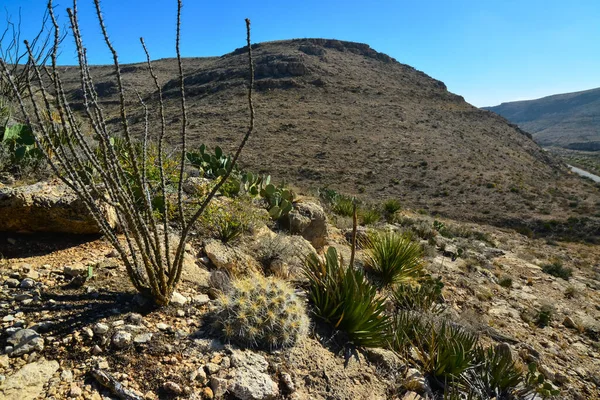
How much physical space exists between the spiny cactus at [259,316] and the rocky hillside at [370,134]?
14837mm

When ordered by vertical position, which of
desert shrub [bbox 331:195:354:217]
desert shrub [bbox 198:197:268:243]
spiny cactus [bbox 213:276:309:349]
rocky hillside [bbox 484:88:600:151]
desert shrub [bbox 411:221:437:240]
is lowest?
desert shrub [bbox 411:221:437:240]

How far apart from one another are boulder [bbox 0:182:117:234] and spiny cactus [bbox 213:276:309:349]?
182 cm

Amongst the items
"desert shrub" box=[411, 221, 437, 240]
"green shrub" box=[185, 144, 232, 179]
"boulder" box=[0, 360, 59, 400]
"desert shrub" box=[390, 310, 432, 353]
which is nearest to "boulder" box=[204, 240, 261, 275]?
"desert shrub" box=[390, 310, 432, 353]

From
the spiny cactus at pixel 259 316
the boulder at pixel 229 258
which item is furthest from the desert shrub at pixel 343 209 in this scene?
the spiny cactus at pixel 259 316

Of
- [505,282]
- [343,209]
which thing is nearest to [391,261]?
[505,282]

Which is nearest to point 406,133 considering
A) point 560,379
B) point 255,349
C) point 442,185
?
point 442,185

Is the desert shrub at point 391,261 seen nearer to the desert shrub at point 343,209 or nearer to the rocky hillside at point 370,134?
the desert shrub at point 343,209

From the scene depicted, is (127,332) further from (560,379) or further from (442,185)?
(442,185)

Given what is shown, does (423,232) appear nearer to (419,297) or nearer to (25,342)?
(419,297)

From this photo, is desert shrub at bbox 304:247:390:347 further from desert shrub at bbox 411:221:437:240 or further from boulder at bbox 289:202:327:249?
desert shrub at bbox 411:221:437:240

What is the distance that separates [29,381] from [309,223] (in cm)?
469

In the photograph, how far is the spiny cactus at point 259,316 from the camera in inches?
117

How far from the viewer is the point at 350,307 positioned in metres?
3.63

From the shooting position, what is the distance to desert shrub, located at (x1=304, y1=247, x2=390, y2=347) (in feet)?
11.7
